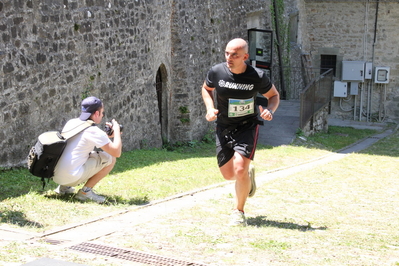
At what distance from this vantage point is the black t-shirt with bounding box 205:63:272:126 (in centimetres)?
566

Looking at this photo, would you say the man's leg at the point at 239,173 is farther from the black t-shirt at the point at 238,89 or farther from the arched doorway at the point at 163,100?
the arched doorway at the point at 163,100

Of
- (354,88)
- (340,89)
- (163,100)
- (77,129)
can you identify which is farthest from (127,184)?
(354,88)

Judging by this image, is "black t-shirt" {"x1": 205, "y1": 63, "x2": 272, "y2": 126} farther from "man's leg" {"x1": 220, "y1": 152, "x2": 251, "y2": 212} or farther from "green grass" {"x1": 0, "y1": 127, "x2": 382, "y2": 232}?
"green grass" {"x1": 0, "y1": 127, "x2": 382, "y2": 232}

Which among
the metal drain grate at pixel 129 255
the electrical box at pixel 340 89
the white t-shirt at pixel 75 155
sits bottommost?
the electrical box at pixel 340 89

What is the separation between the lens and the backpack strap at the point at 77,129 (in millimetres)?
5785

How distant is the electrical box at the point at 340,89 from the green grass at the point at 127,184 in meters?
9.99

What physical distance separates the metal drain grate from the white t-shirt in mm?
1347

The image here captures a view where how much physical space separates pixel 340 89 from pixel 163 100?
443 inches

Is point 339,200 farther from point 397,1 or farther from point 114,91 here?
point 397,1

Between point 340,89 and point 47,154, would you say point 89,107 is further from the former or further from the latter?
point 340,89

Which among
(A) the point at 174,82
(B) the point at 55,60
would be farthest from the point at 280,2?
(B) the point at 55,60

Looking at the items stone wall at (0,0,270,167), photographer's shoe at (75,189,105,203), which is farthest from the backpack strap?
stone wall at (0,0,270,167)

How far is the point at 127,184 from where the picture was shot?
289 inches

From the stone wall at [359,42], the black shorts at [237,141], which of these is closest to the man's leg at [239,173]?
the black shorts at [237,141]
